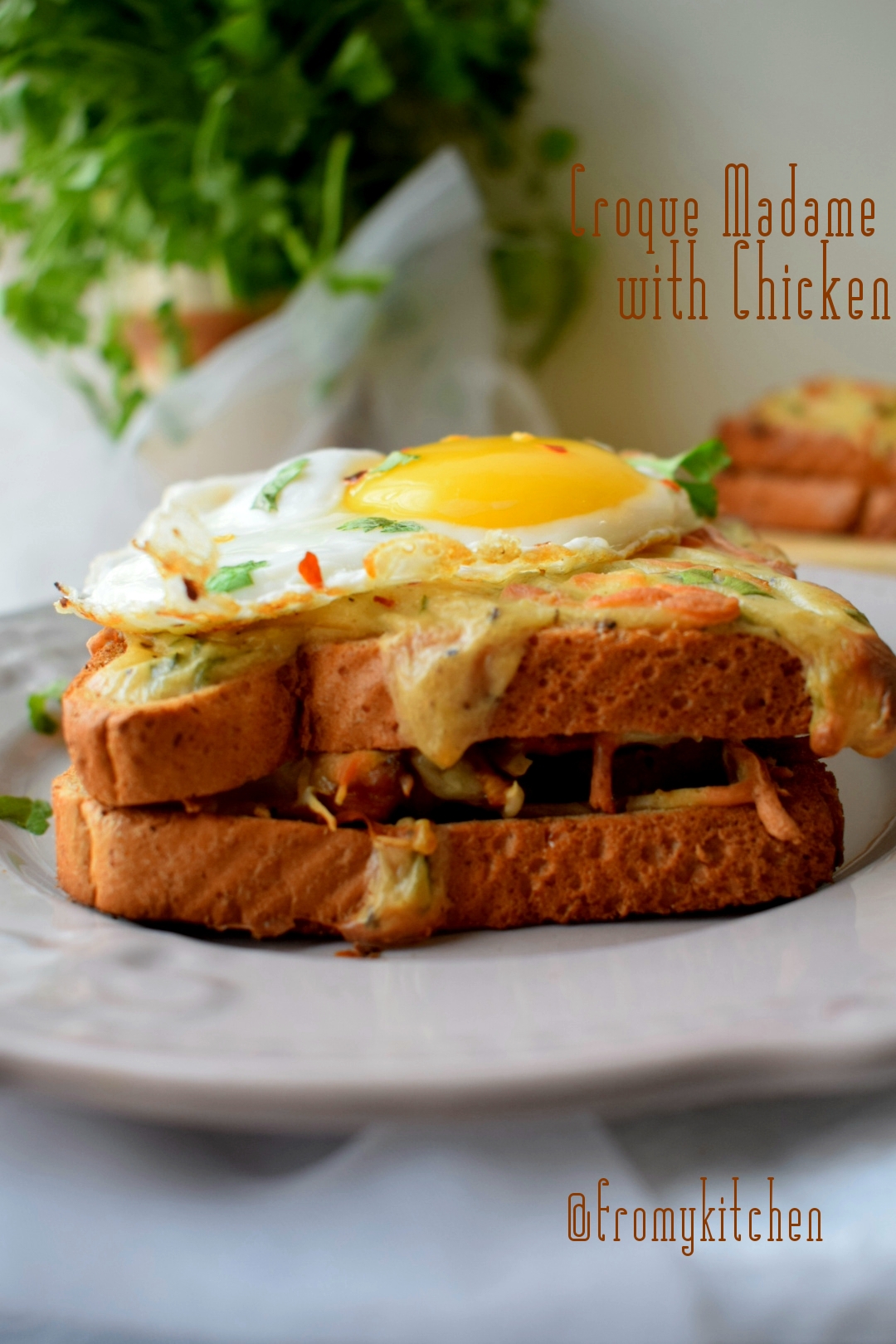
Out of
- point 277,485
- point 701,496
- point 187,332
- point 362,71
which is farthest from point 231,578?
point 187,332

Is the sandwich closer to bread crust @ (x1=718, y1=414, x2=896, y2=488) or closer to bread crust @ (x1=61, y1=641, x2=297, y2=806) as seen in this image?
bread crust @ (x1=718, y1=414, x2=896, y2=488)

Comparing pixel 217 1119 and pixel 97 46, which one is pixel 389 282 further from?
pixel 217 1119

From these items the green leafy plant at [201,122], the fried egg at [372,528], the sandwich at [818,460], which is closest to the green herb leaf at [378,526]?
the fried egg at [372,528]

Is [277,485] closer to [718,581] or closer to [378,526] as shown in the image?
[378,526]

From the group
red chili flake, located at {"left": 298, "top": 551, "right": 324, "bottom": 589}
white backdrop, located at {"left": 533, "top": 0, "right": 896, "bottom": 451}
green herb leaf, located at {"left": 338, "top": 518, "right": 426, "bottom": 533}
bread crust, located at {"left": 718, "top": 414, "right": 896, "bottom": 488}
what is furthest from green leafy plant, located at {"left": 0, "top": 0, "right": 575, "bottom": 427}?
red chili flake, located at {"left": 298, "top": 551, "right": 324, "bottom": 589}

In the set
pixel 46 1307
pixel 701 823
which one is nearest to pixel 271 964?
pixel 46 1307

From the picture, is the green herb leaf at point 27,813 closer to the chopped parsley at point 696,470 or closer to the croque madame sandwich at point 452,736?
the croque madame sandwich at point 452,736
